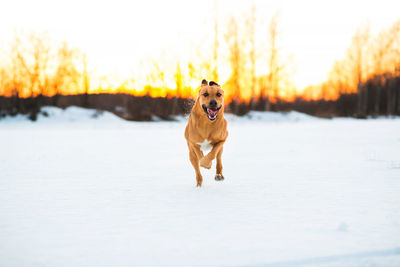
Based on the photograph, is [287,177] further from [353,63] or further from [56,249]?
[353,63]

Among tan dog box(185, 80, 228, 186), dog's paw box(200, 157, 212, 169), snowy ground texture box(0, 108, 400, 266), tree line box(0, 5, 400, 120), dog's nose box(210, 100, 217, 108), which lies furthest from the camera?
tree line box(0, 5, 400, 120)

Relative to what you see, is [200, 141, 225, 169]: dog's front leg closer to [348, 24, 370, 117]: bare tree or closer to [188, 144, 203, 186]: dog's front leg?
[188, 144, 203, 186]: dog's front leg

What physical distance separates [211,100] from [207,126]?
1.53 ft

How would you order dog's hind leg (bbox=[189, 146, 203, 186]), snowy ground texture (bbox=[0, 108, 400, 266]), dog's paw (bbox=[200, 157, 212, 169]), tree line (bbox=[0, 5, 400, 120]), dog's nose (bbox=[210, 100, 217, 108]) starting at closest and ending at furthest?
snowy ground texture (bbox=[0, 108, 400, 266]) < dog's nose (bbox=[210, 100, 217, 108]) < dog's paw (bbox=[200, 157, 212, 169]) < dog's hind leg (bbox=[189, 146, 203, 186]) < tree line (bbox=[0, 5, 400, 120])

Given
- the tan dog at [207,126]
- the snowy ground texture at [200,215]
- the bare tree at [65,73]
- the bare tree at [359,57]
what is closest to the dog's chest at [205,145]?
the tan dog at [207,126]

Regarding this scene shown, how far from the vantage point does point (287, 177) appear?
5492mm

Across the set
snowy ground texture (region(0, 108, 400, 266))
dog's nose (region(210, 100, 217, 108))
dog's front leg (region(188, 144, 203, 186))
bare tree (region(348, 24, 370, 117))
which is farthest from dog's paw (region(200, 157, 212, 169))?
bare tree (region(348, 24, 370, 117))

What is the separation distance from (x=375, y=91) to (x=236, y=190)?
45.0 m

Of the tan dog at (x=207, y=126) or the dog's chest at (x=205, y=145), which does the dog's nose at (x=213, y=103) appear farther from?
the dog's chest at (x=205, y=145)

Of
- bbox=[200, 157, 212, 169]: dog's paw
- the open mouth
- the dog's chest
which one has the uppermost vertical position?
the open mouth

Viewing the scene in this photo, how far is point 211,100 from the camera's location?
14.9 ft

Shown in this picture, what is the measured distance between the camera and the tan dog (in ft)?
15.3

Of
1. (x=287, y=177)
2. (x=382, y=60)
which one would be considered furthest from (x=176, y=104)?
(x=382, y=60)

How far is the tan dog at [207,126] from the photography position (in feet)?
15.3
